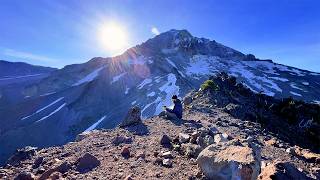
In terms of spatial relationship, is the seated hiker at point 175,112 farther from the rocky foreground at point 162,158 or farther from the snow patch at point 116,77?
the snow patch at point 116,77

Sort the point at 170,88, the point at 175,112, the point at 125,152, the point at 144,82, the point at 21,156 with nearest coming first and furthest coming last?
the point at 125,152, the point at 21,156, the point at 175,112, the point at 170,88, the point at 144,82

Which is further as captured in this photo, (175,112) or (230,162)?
(175,112)

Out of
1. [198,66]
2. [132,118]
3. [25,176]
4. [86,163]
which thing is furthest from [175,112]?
[198,66]

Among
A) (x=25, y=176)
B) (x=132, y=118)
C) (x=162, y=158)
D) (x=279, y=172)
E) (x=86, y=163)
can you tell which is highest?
(x=279, y=172)

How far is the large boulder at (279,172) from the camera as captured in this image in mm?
9836

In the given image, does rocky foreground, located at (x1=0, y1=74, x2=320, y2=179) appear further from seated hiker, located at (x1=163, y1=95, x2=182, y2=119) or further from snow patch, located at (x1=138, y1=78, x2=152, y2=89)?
snow patch, located at (x1=138, y1=78, x2=152, y2=89)

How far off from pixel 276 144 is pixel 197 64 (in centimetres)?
15659

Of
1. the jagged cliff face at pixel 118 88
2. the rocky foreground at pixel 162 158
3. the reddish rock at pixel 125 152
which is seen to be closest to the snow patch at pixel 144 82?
the jagged cliff face at pixel 118 88

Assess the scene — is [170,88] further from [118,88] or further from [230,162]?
[230,162]

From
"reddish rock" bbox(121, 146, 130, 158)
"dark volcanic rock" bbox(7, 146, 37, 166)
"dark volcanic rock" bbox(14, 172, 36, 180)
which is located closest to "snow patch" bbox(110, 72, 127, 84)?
"dark volcanic rock" bbox(7, 146, 37, 166)

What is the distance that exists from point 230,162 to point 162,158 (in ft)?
14.1

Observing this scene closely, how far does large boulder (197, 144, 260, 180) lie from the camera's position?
982 centimetres

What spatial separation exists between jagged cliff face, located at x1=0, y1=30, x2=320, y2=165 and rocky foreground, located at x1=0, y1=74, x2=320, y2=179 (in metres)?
75.2

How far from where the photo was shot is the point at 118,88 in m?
130
